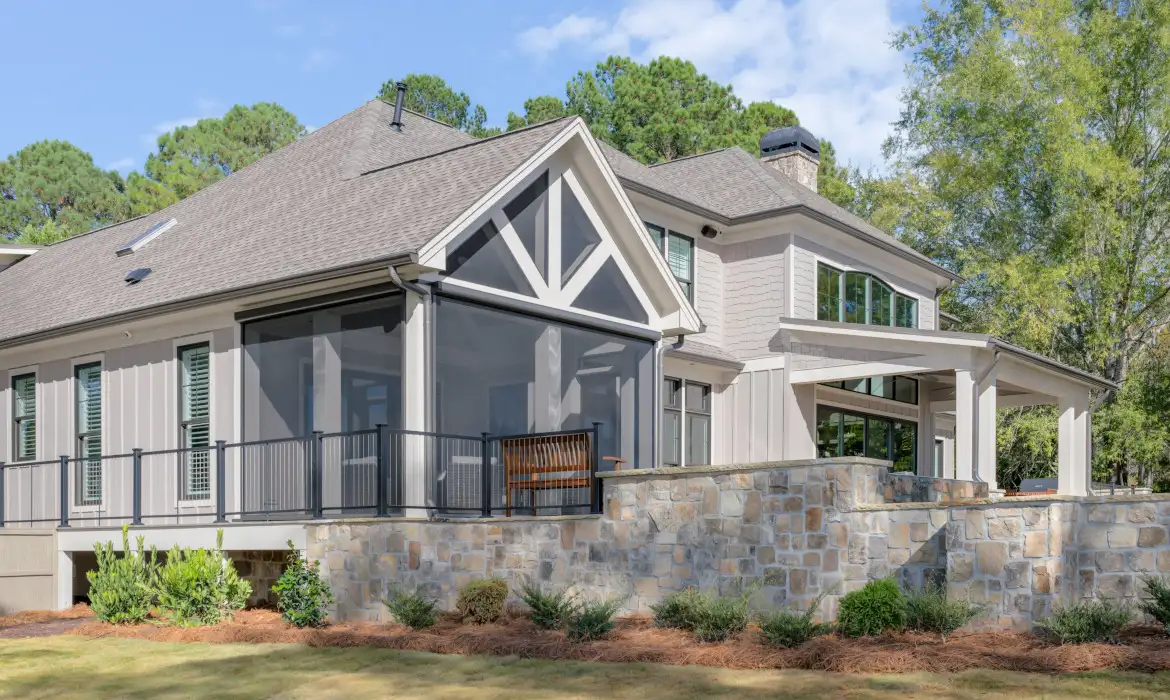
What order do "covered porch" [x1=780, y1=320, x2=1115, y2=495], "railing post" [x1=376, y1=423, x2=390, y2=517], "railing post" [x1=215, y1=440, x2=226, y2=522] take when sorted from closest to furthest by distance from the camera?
"railing post" [x1=376, y1=423, x2=390, y2=517] → "railing post" [x1=215, y1=440, x2=226, y2=522] → "covered porch" [x1=780, y1=320, x2=1115, y2=495]

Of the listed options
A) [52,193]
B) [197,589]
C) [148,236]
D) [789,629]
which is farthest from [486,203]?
[52,193]

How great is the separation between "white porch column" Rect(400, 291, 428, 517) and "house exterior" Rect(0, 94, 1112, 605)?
0.02 m

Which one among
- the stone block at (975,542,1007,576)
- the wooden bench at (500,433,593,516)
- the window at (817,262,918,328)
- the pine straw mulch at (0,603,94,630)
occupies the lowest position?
the pine straw mulch at (0,603,94,630)

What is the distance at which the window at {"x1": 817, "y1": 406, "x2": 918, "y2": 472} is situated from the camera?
73.1ft

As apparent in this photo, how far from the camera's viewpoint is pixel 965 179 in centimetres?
2905

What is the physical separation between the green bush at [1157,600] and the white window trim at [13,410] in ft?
49.2

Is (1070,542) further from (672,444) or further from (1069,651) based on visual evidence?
(672,444)

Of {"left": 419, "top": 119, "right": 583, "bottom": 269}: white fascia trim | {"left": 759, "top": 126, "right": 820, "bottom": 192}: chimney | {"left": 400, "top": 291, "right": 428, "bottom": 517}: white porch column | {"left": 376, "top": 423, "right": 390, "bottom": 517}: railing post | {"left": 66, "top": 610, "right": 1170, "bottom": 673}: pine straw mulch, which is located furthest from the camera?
{"left": 759, "top": 126, "right": 820, "bottom": 192}: chimney

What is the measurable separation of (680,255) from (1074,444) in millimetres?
7835

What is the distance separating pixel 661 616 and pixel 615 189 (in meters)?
6.81

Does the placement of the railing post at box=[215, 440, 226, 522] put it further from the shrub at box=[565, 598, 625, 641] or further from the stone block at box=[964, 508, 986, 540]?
the stone block at box=[964, 508, 986, 540]

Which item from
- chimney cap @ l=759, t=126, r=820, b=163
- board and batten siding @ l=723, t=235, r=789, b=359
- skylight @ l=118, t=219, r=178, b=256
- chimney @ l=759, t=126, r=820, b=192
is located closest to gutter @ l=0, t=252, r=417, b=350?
skylight @ l=118, t=219, r=178, b=256

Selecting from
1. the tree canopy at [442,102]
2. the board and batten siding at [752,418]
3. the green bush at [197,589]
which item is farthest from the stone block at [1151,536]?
the tree canopy at [442,102]

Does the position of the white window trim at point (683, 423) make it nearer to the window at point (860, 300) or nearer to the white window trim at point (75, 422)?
the window at point (860, 300)
